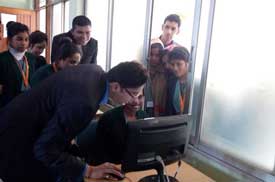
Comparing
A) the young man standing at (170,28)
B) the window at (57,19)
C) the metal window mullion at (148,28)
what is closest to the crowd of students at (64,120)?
the young man standing at (170,28)

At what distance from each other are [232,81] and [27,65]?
6.06 feet

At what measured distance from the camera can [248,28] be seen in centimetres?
186

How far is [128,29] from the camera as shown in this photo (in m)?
3.24

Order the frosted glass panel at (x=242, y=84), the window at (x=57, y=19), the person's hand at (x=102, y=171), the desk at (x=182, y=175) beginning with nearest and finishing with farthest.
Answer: the person's hand at (x=102, y=171), the desk at (x=182, y=175), the frosted glass panel at (x=242, y=84), the window at (x=57, y=19)

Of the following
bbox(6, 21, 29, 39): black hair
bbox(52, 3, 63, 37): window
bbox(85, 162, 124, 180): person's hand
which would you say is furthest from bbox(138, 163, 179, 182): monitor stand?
bbox(52, 3, 63, 37): window

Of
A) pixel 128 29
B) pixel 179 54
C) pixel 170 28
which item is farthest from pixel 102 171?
pixel 128 29

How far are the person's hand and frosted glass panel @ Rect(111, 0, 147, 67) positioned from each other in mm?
1671

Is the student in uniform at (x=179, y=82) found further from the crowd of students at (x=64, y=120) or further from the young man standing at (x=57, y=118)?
the young man standing at (x=57, y=118)

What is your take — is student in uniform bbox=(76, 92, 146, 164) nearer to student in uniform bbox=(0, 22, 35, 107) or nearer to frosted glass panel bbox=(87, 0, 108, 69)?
student in uniform bbox=(0, 22, 35, 107)

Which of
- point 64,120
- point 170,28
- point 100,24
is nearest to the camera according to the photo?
point 64,120

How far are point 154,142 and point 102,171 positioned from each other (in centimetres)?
30

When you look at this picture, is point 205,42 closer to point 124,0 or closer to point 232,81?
point 232,81

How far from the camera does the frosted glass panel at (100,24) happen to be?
3762 millimetres

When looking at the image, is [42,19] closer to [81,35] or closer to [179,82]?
[81,35]
